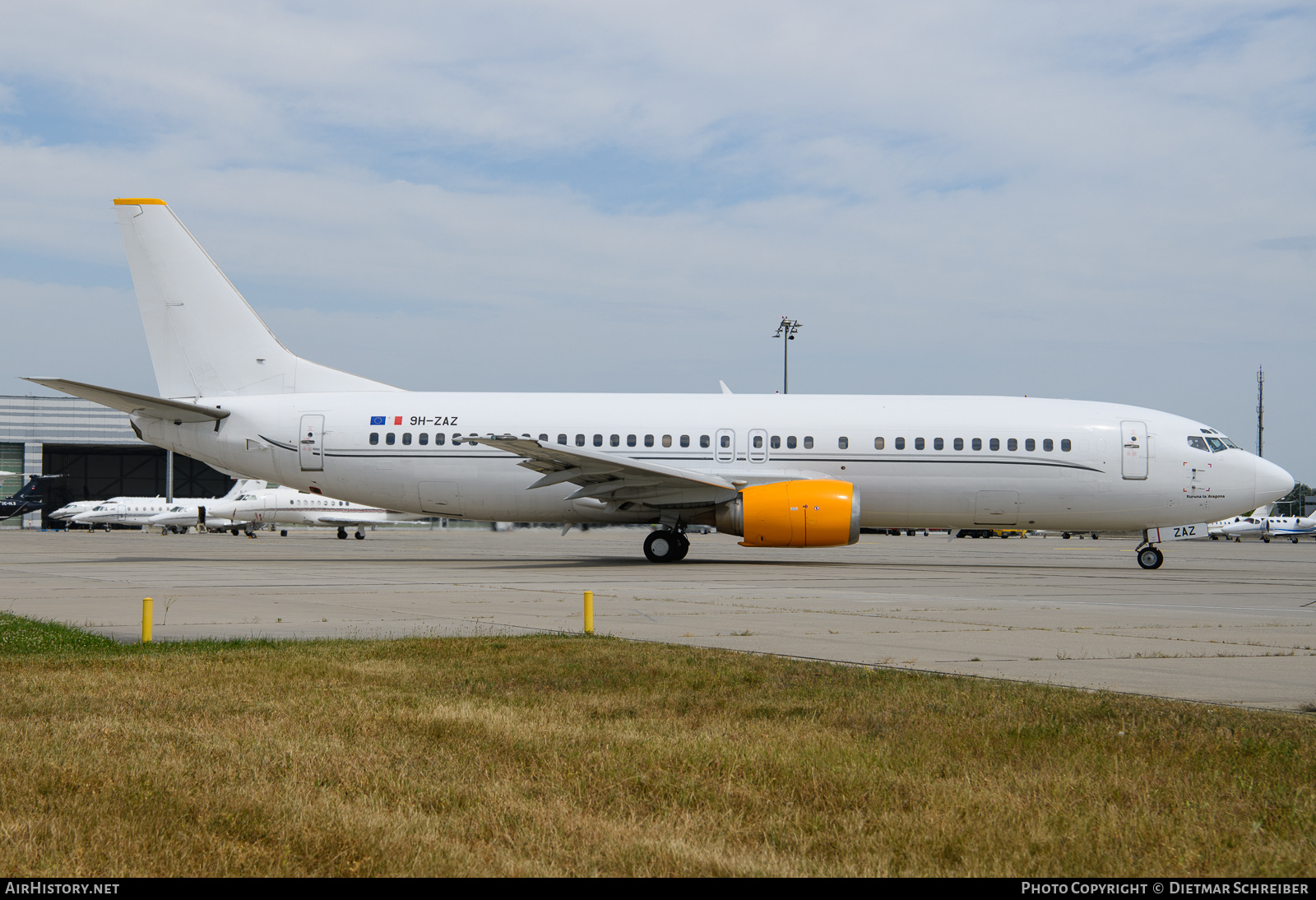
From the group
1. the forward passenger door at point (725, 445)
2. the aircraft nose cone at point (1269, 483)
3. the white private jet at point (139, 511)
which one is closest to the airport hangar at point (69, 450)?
the white private jet at point (139, 511)

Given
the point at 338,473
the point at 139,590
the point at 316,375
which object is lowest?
the point at 139,590

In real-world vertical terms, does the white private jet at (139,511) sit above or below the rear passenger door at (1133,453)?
below

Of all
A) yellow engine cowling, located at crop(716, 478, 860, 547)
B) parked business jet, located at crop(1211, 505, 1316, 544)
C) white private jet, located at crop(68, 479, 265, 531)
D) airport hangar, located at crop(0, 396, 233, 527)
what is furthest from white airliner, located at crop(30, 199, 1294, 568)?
airport hangar, located at crop(0, 396, 233, 527)

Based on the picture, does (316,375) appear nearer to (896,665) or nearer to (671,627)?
(671,627)

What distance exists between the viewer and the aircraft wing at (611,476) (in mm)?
23375

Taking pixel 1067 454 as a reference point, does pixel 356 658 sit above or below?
below

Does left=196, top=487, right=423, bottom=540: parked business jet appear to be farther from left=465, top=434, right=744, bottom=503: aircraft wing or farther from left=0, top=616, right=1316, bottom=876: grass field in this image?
left=0, top=616, right=1316, bottom=876: grass field

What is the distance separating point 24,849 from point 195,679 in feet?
12.4

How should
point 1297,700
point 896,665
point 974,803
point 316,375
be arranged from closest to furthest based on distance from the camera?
1. point 974,803
2. point 1297,700
3. point 896,665
4. point 316,375

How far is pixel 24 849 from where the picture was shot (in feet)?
13.4

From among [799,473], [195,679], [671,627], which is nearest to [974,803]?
[195,679]

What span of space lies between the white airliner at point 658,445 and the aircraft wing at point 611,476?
0.24ft

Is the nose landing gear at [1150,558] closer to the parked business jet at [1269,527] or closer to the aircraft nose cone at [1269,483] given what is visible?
the aircraft nose cone at [1269,483]

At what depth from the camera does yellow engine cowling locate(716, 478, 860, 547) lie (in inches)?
932
